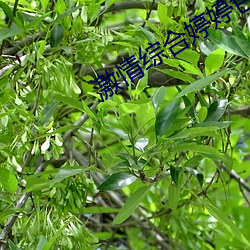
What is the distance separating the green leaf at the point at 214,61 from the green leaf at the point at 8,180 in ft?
0.90

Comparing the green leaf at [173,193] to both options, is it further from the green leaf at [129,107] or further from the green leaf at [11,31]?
the green leaf at [11,31]

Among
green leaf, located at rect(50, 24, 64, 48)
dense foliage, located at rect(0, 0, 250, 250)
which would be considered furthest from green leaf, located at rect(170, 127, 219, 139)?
green leaf, located at rect(50, 24, 64, 48)

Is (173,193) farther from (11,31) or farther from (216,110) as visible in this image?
(11,31)

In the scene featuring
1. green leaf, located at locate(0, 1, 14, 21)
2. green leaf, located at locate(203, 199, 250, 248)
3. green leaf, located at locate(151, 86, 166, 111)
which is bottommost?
green leaf, located at locate(203, 199, 250, 248)

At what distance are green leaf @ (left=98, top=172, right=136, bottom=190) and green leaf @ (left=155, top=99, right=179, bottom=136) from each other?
0.25ft

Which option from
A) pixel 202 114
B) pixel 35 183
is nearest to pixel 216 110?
pixel 202 114

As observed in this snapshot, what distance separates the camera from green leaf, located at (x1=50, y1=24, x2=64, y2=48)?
817mm

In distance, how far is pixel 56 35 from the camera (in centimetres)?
82

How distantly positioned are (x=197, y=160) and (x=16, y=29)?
279 millimetres

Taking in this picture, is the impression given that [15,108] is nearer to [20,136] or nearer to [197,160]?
[20,136]

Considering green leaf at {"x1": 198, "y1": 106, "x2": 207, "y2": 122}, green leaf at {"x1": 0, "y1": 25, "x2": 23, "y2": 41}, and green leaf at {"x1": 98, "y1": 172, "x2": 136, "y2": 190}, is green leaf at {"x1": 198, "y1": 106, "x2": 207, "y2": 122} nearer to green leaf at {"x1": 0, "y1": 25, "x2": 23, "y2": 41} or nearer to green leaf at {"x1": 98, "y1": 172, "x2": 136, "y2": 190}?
green leaf at {"x1": 98, "y1": 172, "x2": 136, "y2": 190}

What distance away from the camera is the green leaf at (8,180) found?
2.51 ft

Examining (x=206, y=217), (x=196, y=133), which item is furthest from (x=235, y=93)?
(x=206, y=217)

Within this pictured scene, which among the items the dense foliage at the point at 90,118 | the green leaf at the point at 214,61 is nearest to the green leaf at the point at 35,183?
the dense foliage at the point at 90,118
